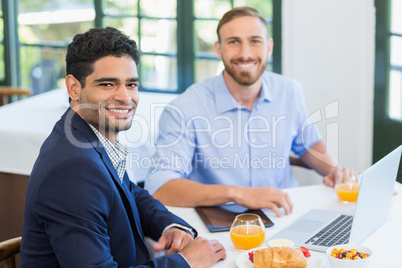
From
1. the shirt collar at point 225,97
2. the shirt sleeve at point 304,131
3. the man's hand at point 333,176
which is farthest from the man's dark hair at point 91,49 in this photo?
the shirt sleeve at point 304,131

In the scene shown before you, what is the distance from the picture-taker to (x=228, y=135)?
7.67 feet

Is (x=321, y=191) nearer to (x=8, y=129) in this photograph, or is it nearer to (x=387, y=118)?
(x=387, y=118)

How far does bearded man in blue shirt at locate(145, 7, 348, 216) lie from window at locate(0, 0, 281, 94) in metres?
0.90

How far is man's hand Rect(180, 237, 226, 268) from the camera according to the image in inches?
58.9

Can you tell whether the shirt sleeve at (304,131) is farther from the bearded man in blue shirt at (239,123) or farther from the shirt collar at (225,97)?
the shirt collar at (225,97)

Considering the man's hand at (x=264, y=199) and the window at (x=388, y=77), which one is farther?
the window at (x=388, y=77)

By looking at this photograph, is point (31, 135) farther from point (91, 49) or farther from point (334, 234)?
point (334, 234)

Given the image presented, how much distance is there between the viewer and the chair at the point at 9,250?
5.21ft

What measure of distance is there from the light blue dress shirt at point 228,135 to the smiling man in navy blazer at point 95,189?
0.57 meters

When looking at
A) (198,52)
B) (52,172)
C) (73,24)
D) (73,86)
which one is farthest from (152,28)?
(52,172)

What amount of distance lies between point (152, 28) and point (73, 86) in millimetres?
2193

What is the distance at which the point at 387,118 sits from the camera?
3000 millimetres

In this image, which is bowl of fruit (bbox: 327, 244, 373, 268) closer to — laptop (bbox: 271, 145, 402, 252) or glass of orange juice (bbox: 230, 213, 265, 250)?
laptop (bbox: 271, 145, 402, 252)

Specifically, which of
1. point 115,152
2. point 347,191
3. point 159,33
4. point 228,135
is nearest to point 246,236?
point 115,152
